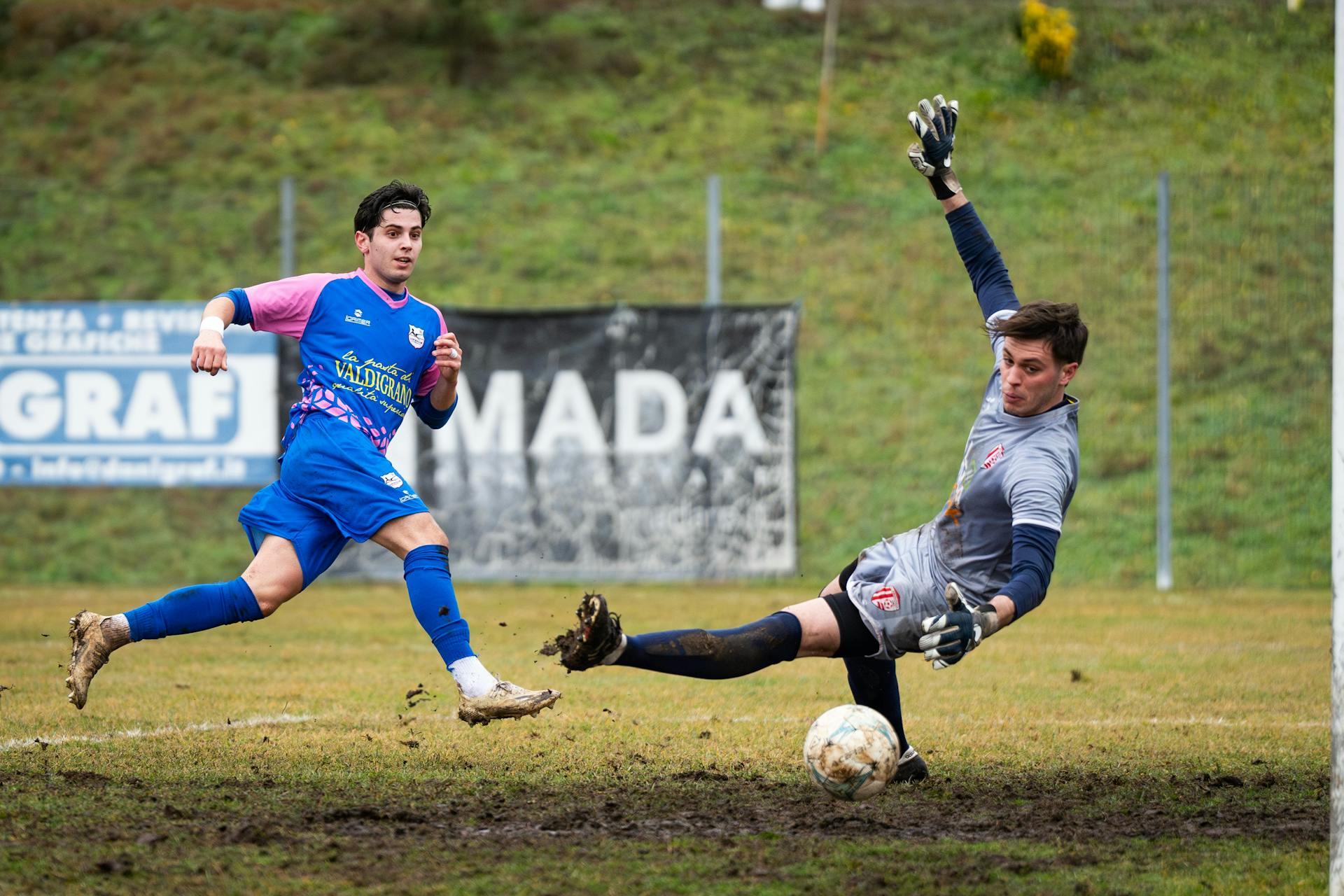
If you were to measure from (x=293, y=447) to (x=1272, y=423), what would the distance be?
11.9 m

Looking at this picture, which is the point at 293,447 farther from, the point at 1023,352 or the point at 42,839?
the point at 1023,352

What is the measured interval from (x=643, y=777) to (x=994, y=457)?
1.80 metres

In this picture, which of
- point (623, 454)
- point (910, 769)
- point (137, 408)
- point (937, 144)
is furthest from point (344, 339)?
point (137, 408)

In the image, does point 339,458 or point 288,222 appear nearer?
point 339,458

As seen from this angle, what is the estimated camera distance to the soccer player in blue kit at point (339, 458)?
577cm

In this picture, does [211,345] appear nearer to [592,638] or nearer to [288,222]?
[592,638]

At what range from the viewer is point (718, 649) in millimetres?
5020

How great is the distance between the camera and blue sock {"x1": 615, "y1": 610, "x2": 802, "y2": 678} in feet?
16.1

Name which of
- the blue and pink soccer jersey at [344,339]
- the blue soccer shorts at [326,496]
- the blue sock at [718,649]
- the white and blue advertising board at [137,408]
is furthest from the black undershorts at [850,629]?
the white and blue advertising board at [137,408]

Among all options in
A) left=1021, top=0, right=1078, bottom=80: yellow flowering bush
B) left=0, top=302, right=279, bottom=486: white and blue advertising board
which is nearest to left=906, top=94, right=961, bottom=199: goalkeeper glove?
left=0, top=302, right=279, bottom=486: white and blue advertising board

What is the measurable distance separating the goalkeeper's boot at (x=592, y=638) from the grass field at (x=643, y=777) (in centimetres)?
53

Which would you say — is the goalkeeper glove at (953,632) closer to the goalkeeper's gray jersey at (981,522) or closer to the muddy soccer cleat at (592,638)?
the goalkeeper's gray jersey at (981,522)

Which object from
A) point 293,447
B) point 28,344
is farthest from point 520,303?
point 293,447

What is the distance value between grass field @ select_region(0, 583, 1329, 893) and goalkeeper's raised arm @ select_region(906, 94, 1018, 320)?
6.09ft
